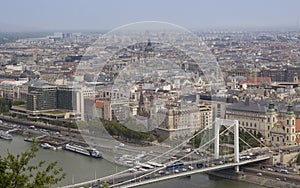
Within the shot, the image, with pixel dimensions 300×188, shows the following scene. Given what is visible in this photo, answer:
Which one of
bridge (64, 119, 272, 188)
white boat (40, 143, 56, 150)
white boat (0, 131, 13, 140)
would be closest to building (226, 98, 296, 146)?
bridge (64, 119, 272, 188)

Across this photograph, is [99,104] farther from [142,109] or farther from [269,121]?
[269,121]

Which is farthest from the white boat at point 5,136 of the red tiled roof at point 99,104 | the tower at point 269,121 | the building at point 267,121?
the tower at point 269,121

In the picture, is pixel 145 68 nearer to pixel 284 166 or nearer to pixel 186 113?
pixel 186 113

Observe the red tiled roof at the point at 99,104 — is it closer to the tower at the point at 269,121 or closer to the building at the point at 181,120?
the building at the point at 181,120

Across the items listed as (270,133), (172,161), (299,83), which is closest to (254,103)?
(270,133)

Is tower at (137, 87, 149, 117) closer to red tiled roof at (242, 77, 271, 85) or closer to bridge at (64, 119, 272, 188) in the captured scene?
bridge at (64, 119, 272, 188)
